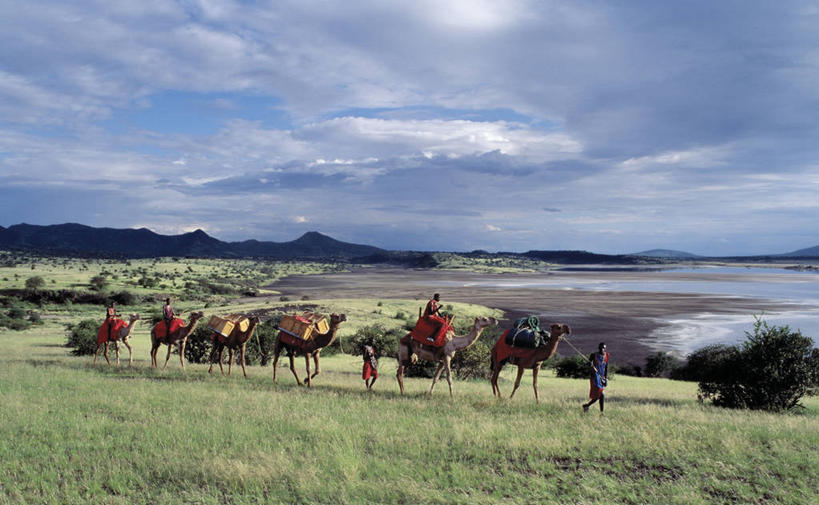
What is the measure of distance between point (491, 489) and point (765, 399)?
1594 cm

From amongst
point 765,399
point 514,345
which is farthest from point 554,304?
point 514,345

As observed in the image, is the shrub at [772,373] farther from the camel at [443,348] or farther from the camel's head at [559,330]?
the camel at [443,348]

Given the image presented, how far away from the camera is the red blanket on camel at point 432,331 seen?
16.2m

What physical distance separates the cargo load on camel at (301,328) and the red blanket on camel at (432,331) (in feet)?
13.2

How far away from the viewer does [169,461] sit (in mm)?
9672

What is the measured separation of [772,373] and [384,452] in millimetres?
16224

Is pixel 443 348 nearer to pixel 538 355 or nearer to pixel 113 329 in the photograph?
pixel 538 355

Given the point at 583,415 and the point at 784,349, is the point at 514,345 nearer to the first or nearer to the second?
the point at 583,415

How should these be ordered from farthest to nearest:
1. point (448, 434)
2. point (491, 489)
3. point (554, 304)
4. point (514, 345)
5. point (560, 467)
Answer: point (554, 304), point (514, 345), point (448, 434), point (560, 467), point (491, 489)

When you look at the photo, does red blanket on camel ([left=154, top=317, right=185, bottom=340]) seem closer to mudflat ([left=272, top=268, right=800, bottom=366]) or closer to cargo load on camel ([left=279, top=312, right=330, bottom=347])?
cargo load on camel ([left=279, top=312, right=330, bottom=347])

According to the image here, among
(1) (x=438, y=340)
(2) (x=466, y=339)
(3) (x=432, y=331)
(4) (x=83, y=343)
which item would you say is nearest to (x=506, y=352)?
(2) (x=466, y=339)

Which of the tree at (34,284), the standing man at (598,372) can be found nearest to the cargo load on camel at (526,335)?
the standing man at (598,372)

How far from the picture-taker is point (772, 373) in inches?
738

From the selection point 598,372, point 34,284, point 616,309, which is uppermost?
point 598,372
